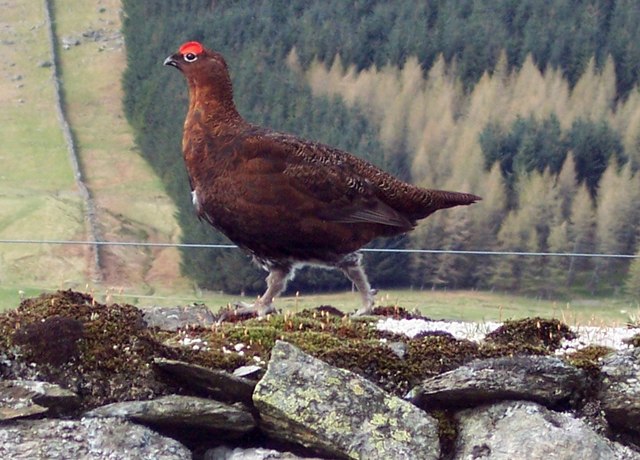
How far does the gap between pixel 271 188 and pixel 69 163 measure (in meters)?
33.3

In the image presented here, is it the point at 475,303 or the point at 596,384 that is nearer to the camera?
the point at 596,384

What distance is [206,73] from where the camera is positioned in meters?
7.50

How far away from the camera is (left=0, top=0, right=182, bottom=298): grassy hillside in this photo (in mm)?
21141

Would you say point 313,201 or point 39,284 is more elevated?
point 313,201

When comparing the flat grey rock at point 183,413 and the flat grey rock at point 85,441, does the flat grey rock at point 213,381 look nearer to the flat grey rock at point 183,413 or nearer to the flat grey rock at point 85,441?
the flat grey rock at point 183,413

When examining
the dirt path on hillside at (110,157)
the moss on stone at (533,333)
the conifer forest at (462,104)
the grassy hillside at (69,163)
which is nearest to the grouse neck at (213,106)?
the moss on stone at (533,333)

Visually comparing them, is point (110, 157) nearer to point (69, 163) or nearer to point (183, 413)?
point (69, 163)

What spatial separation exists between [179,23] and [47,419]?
2975cm

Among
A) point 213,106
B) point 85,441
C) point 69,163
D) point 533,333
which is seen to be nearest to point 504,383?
point 533,333

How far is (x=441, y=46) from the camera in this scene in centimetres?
3638

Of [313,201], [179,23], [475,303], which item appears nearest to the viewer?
[313,201]

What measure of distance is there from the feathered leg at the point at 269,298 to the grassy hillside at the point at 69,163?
8.46 m

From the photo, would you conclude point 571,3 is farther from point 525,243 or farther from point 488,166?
point 525,243

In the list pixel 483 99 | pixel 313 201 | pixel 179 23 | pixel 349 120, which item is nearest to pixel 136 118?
pixel 179 23
